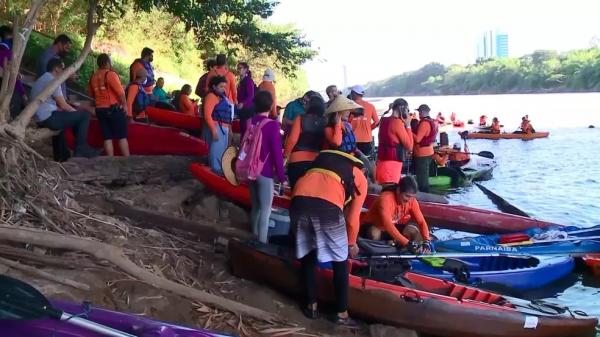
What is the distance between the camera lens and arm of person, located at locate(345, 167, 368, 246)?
5340 millimetres

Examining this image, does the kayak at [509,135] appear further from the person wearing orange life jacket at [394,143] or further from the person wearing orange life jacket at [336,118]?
the person wearing orange life jacket at [336,118]

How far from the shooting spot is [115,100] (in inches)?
322

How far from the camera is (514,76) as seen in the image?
8306 centimetres

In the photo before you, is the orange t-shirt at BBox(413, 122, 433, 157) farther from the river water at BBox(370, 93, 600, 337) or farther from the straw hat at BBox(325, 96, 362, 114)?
the straw hat at BBox(325, 96, 362, 114)

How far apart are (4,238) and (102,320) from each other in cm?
171

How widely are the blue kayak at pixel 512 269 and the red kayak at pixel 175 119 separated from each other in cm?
532

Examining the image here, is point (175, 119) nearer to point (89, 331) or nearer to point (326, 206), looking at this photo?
point (326, 206)

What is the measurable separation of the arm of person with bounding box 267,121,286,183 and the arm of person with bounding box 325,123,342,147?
1.68ft

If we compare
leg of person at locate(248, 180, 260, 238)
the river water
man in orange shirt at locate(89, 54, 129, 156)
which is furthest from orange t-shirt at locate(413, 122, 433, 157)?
man in orange shirt at locate(89, 54, 129, 156)

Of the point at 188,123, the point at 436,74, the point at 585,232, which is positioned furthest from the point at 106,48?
the point at 436,74

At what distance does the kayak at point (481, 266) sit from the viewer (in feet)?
20.8

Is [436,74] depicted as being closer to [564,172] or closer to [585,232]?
[564,172]

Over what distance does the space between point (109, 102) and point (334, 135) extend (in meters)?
3.37

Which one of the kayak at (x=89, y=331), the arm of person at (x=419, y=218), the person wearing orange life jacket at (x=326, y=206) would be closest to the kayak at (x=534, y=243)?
the arm of person at (x=419, y=218)
